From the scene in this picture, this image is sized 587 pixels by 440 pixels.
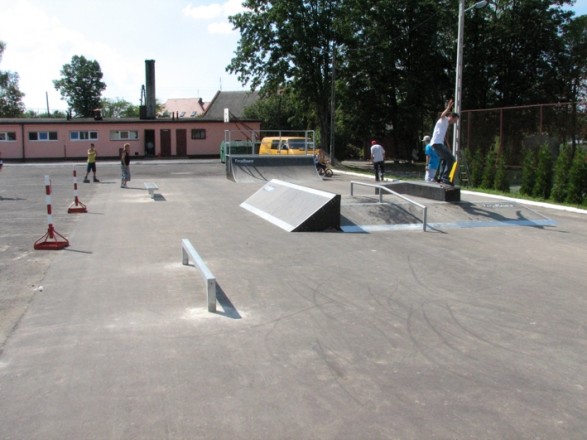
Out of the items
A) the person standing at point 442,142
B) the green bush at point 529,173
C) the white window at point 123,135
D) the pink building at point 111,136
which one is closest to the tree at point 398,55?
the pink building at point 111,136

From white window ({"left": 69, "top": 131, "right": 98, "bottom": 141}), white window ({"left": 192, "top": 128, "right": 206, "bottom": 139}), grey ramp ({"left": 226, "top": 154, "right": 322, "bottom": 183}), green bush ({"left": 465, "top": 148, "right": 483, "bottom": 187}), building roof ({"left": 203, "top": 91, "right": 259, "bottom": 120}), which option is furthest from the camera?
building roof ({"left": 203, "top": 91, "right": 259, "bottom": 120})

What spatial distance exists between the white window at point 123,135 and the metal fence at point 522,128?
33981 millimetres

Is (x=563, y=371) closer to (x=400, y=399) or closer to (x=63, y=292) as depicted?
(x=400, y=399)

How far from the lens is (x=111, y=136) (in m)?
50.4

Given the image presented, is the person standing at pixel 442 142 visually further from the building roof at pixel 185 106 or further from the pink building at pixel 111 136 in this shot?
the building roof at pixel 185 106

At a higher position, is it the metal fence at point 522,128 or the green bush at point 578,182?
the metal fence at point 522,128

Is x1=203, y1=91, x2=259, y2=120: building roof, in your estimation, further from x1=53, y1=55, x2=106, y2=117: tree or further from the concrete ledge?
the concrete ledge

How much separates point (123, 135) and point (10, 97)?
60.8 metres

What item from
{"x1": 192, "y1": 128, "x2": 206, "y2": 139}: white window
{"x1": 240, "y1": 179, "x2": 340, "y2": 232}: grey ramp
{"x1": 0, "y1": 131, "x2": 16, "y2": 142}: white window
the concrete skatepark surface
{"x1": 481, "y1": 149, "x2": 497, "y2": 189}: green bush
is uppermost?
{"x1": 192, "y1": 128, "x2": 206, "y2": 139}: white window

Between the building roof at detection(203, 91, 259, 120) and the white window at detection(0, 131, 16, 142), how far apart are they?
126 feet

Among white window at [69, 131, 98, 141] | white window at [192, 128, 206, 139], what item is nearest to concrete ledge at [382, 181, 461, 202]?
white window at [192, 128, 206, 139]

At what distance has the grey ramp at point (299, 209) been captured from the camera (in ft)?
37.2

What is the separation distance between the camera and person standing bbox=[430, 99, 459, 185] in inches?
496

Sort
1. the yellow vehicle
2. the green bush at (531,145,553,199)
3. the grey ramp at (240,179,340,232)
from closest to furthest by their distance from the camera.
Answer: the grey ramp at (240,179,340,232), the green bush at (531,145,553,199), the yellow vehicle
